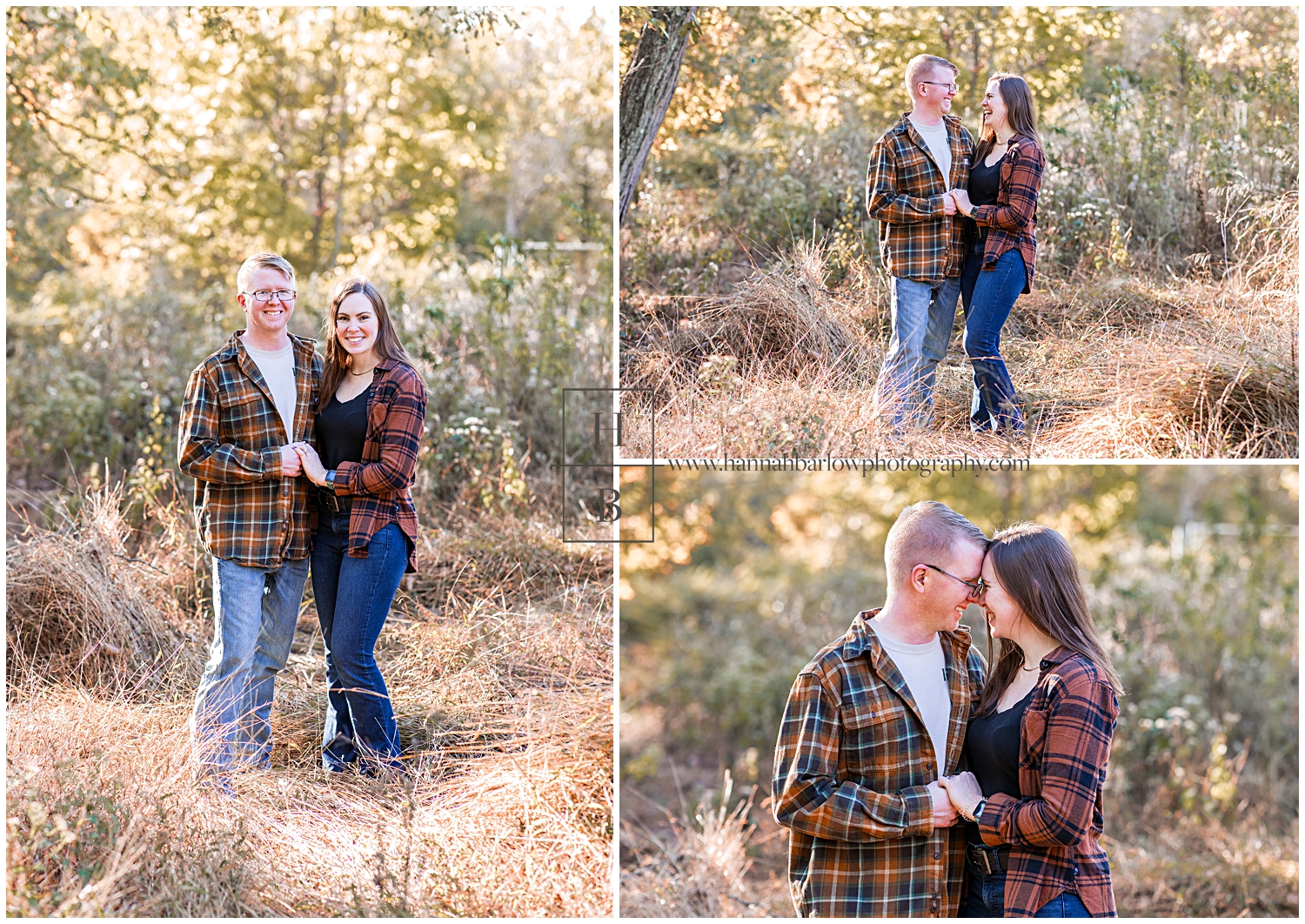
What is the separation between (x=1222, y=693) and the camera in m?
8.16

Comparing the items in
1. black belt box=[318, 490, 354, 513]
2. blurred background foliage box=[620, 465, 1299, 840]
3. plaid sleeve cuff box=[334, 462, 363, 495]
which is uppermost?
plaid sleeve cuff box=[334, 462, 363, 495]

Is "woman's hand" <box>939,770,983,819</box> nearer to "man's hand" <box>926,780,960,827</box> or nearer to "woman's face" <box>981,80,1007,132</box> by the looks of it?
"man's hand" <box>926,780,960,827</box>

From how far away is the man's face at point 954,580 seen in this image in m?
3.12

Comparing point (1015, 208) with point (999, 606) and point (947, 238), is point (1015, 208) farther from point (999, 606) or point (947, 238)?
point (999, 606)

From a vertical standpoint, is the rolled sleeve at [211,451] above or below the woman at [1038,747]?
above

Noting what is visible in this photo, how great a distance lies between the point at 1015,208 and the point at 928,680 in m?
2.30

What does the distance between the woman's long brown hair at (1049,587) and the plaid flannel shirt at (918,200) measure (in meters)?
1.88

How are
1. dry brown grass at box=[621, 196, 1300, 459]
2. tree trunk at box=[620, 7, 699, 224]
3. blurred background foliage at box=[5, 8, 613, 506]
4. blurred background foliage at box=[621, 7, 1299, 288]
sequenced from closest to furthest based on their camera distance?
dry brown grass at box=[621, 196, 1300, 459]
tree trunk at box=[620, 7, 699, 224]
blurred background foliage at box=[621, 7, 1299, 288]
blurred background foliage at box=[5, 8, 613, 506]

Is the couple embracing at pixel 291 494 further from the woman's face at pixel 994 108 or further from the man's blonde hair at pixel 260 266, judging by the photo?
the woman's face at pixel 994 108

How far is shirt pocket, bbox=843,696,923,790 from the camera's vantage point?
303 centimetres

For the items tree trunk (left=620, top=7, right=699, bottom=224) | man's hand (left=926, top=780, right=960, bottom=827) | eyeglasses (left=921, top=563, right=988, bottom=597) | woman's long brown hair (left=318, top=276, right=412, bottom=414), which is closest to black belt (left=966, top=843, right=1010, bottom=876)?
man's hand (left=926, top=780, right=960, bottom=827)

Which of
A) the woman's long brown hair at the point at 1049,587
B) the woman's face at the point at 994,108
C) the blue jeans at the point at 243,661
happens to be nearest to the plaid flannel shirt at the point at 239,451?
the blue jeans at the point at 243,661

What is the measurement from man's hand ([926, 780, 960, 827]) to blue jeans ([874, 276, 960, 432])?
1968mm

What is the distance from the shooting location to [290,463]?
3.98 m
